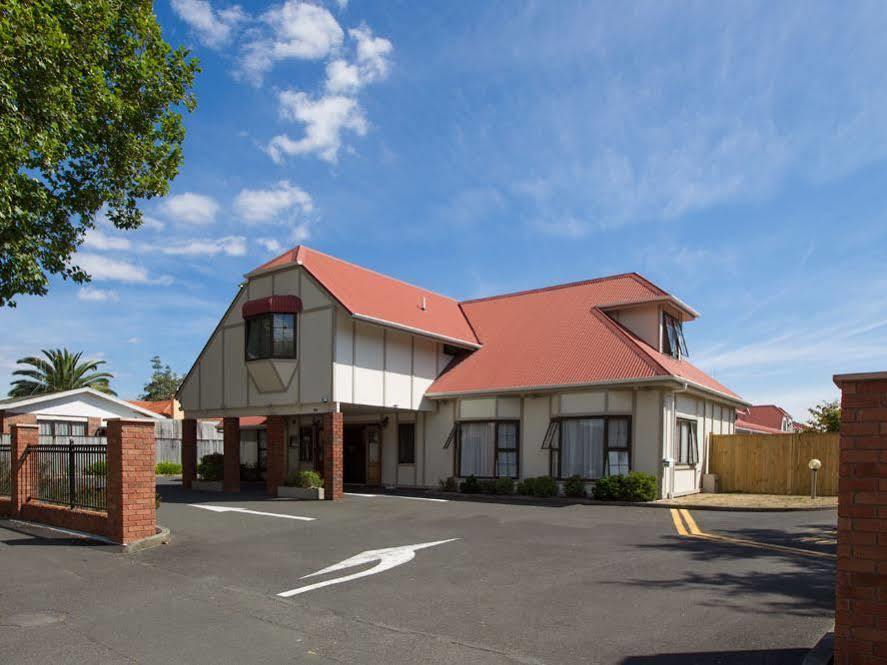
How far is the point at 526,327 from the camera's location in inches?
1008

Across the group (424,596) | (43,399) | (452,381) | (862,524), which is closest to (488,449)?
(452,381)

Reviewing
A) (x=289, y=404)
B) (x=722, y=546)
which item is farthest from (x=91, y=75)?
(x=722, y=546)

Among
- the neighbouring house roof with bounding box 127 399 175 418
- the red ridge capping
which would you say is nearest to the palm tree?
the neighbouring house roof with bounding box 127 399 175 418

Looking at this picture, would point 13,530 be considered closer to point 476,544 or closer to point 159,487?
point 476,544

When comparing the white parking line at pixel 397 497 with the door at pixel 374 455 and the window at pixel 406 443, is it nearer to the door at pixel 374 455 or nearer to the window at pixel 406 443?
the window at pixel 406 443

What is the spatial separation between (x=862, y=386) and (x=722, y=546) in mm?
7509

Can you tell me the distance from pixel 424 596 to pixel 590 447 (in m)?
13.0

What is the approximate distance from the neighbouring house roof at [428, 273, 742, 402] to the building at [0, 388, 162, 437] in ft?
52.6

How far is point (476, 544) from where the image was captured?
11.9 meters

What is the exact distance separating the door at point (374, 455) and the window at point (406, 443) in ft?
3.11

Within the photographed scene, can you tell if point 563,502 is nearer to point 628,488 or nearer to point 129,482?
point 628,488

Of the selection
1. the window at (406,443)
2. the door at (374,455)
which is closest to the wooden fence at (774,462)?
the window at (406,443)

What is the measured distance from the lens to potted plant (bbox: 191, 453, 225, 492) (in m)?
25.2

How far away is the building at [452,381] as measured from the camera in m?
20.3
